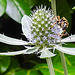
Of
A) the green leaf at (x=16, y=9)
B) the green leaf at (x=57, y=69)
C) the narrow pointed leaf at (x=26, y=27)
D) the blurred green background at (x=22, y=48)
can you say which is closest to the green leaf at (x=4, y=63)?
the blurred green background at (x=22, y=48)

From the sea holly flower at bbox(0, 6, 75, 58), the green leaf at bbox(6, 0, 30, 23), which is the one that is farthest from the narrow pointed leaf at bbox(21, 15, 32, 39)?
the green leaf at bbox(6, 0, 30, 23)

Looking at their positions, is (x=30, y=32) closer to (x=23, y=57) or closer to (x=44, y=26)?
(x=44, y=26)

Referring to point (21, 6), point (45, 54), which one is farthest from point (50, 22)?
point (21, 6)

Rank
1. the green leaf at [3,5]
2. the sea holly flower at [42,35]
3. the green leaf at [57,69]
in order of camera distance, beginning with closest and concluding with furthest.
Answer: the sea holly flower at [42,35]
the green leaf at [3,5]
the green leaf at [57,69]

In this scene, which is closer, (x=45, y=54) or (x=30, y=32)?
(x=45, y=54)

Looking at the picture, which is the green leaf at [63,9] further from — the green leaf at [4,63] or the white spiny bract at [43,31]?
the white spiny bract at [43,31]

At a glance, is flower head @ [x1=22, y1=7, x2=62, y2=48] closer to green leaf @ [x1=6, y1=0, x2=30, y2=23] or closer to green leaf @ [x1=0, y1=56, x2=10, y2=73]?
green leaf @ [x1=6, y1=0, x2=30, y2=23]

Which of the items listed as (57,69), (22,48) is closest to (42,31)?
(57,69)

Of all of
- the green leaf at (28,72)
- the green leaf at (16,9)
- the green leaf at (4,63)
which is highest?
the green leaf at (16,9)
